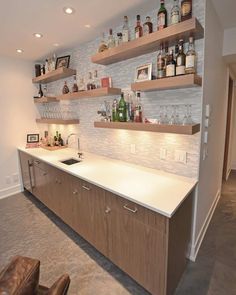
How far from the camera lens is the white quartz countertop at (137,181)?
4.76 ft

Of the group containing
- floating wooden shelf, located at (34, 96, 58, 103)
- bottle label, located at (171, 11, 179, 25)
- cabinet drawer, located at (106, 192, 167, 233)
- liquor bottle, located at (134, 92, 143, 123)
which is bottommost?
cabinet drawer, located at (106, 192, 167, 233)

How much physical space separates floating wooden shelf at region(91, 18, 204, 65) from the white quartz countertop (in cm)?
127

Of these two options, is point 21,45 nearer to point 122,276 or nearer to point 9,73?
point 9,73

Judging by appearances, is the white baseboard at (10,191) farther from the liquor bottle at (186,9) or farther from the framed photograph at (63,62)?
the liquor bottle at (186,9)

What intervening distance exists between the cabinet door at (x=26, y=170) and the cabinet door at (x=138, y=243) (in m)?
2.09

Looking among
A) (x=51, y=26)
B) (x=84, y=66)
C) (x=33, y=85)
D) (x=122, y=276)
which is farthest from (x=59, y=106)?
(x=122, y=276)

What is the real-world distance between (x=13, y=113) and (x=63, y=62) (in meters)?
1.39

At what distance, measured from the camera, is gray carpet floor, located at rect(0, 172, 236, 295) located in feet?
5.61

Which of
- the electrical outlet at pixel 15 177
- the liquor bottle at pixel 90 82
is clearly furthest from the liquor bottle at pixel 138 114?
the electrical outlet at pixel 15 177

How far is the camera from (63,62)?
3.02 meters

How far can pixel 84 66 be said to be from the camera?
9.32ft

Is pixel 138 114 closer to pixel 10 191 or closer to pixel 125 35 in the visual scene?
pixel 125 35

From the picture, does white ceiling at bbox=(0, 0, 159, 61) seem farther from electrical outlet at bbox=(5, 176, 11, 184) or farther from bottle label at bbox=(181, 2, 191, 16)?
electrical outlet at bbox=(5, 176, 11, 184)

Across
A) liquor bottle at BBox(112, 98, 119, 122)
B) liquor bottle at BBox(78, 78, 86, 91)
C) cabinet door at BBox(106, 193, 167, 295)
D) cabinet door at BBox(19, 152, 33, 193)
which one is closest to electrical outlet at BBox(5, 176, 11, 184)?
cabinet door at BBox(19, 152, 33, 193)
